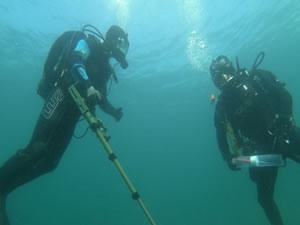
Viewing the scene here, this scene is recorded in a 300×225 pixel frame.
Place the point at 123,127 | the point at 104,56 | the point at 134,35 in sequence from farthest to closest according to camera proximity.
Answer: the point at 123,127, the point at 134,35, the point at 104,56

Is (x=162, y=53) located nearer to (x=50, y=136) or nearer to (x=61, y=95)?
(x=61, y=95)

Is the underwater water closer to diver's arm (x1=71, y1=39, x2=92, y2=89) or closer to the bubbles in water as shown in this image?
the bubbles in water

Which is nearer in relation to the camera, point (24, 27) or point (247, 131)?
point (247, 131)

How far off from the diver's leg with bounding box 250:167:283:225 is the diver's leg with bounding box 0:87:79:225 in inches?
154

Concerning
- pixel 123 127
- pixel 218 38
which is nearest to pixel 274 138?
pixel 218 38

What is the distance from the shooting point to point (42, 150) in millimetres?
3867

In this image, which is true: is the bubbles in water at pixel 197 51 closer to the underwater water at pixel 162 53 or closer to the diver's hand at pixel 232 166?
the underwater water at pixel 162 53

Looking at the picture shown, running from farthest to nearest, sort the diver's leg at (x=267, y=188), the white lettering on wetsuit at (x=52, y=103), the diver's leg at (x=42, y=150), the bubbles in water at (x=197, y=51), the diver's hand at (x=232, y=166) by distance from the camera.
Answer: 1. the bubbles in water at (x=197, y=51)
2. the diver's leg at (x=267, y=188)
3. the diver's hand at (x=232, y=166)
4. the white lettering on wetsuit at (x=52, y=103)
5. the diver's leg at (x=42, y=150)

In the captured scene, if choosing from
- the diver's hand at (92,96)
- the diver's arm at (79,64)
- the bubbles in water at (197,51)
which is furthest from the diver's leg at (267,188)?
the bubbles in water at (197,51)

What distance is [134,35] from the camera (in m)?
18.9

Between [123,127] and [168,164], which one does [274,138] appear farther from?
[168,164]

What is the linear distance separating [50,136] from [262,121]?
3903mm

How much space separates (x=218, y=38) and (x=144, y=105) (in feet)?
61.5

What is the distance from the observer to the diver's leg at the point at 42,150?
3.75m
